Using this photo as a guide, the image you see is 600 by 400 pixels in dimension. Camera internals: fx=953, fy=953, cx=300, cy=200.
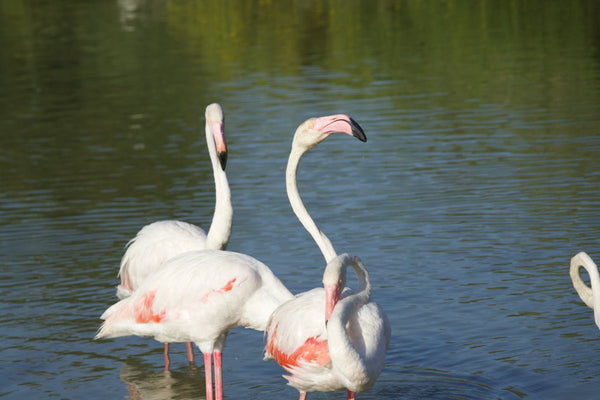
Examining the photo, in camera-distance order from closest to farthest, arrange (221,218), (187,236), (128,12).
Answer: (221,218) → (187,236) → (128,12)

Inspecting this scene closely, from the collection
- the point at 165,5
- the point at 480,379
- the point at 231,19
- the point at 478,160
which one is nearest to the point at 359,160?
the point at 478,160

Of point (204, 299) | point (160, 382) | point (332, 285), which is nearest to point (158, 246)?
point (160, 382)

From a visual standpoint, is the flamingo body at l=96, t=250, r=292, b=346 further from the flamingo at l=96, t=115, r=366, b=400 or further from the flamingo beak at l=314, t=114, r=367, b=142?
the flamingo beak at l=314, t=114, r=367, b=142

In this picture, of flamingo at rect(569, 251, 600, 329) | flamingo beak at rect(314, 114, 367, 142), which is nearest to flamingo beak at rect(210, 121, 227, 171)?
flamingo beak at rect(314, 114, 367, 142)

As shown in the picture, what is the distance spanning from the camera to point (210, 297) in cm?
615

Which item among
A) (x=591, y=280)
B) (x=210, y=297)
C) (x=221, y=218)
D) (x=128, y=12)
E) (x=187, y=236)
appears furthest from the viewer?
(x=128, y=12)

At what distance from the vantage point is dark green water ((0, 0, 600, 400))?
6992mm

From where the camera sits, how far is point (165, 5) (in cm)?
3712

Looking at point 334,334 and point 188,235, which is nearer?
point 334,334

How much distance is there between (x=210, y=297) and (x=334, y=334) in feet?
4.36

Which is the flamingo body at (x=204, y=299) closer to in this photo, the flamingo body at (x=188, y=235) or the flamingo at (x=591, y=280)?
the flamingo body at (x=188, y=235)

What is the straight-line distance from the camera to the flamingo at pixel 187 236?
Result: 676 centimetres

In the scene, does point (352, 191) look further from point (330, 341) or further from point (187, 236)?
point (330, 341)

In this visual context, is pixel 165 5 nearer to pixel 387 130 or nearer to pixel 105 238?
pixel 387 130
